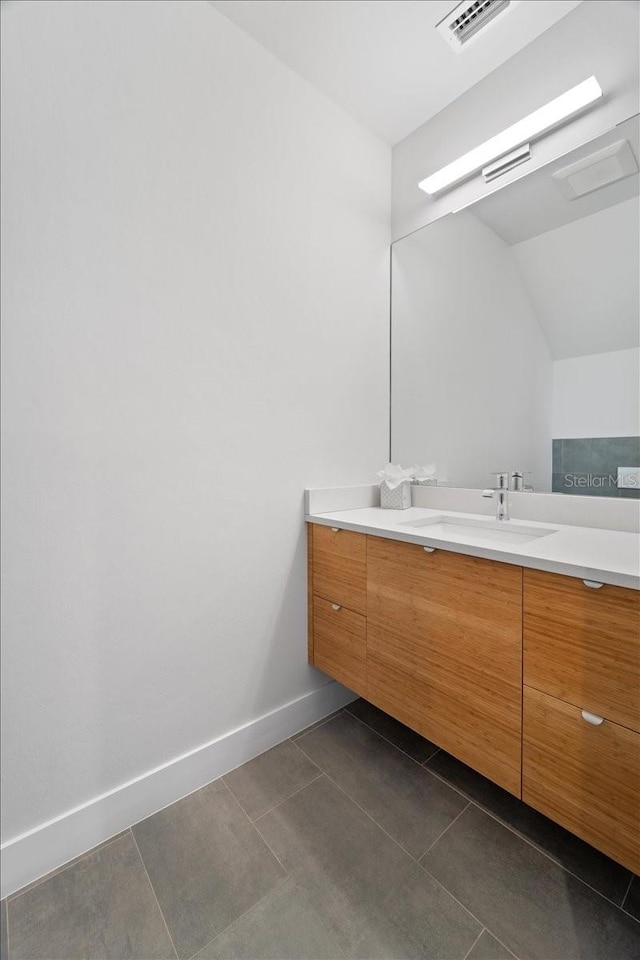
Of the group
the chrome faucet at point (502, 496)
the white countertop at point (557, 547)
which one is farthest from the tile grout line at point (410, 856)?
the chrome faucet at point (502, 496)

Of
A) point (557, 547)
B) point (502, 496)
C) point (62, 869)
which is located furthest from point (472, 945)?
point (502, 496)

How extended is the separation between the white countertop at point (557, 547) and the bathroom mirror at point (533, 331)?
0.63 ft

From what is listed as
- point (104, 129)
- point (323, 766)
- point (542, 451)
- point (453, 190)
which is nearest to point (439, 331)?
point (453, 190)

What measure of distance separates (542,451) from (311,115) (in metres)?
1.56

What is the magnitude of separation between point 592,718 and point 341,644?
84 cm

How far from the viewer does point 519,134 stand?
1.50 meters

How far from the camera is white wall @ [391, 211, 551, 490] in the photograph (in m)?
1.54

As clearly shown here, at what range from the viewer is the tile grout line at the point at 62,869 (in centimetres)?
105

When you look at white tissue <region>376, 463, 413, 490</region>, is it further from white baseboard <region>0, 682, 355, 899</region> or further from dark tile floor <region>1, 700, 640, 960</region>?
dark tile floor <region>1, 700, 640, 960</region>

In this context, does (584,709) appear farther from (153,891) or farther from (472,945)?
(153,891)

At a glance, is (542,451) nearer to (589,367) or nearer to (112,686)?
(589,367)

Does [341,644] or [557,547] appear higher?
[557,547]

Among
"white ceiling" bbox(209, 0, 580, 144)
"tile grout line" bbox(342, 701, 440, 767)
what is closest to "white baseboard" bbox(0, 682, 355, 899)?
"tile grout line" bbox(342, 701, 440, 767)

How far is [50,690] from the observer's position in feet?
3.64
